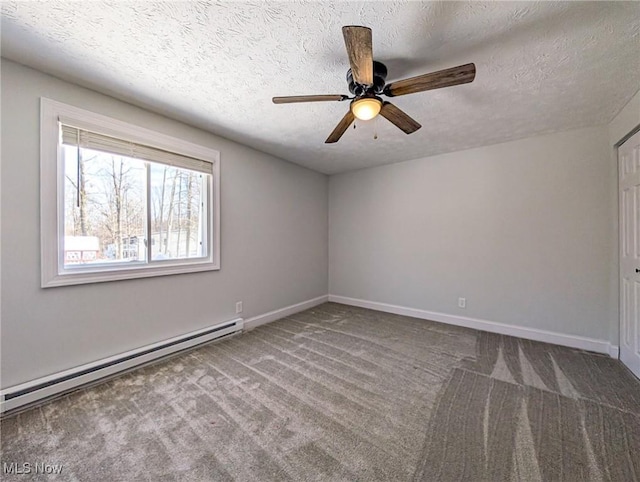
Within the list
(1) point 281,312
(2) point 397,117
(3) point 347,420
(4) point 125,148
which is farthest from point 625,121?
(4) point 125,148

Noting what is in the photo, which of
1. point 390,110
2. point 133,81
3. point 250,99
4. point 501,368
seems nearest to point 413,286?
point 501,368

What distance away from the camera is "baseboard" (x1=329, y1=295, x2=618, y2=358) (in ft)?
8.92

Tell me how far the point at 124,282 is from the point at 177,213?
86 centimetres

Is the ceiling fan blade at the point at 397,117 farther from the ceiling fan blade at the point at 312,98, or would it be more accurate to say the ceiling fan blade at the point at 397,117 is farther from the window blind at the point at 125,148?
the window blind at the point at 125,148

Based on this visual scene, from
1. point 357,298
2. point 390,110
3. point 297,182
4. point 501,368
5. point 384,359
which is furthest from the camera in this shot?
point 357,298

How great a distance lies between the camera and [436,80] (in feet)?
4.94

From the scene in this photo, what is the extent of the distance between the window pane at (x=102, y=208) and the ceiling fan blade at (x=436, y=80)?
2.41 m

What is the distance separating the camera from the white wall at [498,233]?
9.07ft

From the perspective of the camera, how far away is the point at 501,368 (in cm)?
239

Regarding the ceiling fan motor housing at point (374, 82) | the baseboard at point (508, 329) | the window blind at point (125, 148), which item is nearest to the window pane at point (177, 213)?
the window blind at point (125, 148)

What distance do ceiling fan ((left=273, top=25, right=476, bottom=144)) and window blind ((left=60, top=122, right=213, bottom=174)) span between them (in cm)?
153

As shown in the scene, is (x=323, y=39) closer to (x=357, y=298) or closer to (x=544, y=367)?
(x=544, y=367)

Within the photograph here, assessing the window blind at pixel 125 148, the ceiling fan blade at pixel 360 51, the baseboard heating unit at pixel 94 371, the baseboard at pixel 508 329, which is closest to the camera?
the ceiling fan blade at pixel 360 51

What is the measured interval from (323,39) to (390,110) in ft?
2.10
